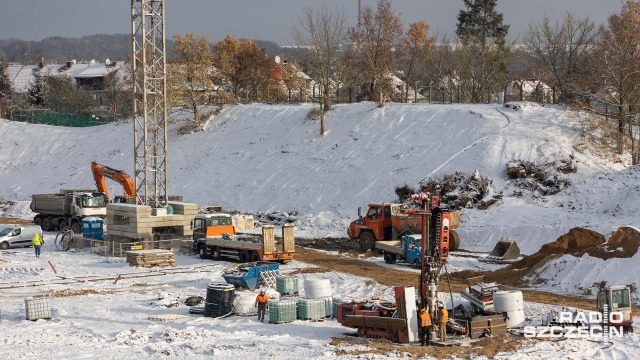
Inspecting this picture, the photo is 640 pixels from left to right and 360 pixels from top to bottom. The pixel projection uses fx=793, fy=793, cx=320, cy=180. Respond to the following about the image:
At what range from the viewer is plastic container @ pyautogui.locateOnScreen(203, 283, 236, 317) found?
22.1m

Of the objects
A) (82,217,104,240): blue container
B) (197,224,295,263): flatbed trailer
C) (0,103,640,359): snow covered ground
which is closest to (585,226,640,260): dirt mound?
(0,103,640,359): snow covered ground

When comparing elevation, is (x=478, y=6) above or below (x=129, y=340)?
above

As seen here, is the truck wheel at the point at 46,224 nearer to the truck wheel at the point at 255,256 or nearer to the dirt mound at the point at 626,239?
the truck wheel at the point at 255,256

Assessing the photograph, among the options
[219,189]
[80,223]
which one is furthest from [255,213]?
[80,223]

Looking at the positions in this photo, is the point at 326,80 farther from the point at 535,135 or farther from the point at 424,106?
the point at 535,135

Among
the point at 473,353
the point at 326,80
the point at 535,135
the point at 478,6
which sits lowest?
the point at 473,353

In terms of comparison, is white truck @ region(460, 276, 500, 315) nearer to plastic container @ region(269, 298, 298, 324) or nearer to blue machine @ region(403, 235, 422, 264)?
plastic container @ region(269, 298, 298, 324)

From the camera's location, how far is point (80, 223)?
43.0m

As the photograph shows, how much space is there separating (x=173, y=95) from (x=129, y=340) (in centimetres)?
4039

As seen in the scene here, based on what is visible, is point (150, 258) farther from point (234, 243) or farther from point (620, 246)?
point (620, 246)

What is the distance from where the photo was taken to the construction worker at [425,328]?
61.8 feet

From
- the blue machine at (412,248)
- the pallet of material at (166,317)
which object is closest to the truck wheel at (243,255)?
the blue machine at (412,248)

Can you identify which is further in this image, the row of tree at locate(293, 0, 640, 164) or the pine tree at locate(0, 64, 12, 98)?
the pine tree at locate(0, 64, 12, 98)

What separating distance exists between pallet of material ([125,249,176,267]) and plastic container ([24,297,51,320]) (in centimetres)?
942
